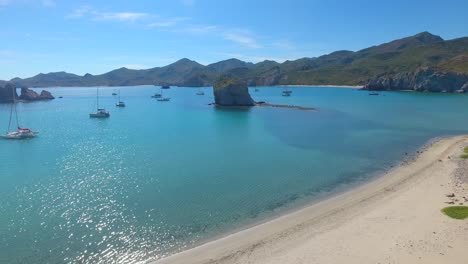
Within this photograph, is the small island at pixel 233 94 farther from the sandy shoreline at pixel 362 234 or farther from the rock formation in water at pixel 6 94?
→ the rock formation in water at pixel 6 94

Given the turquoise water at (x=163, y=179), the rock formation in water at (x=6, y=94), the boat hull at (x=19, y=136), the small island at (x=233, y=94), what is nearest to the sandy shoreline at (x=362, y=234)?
the turquoise water at (x=163, y=179)

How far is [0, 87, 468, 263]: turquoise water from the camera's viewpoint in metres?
26.8

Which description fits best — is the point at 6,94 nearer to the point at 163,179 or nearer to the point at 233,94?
the point at 233,94

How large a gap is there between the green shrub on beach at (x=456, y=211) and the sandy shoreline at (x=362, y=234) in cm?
70

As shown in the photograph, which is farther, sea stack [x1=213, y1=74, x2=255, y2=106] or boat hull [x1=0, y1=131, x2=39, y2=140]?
sea stack [x1=213, y1=74, x2=255, y2=106]

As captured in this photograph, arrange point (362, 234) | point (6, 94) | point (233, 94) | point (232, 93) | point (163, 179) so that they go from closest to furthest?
point (362, 234), point (163, 179), point (232, 93), point (233, 94), point (6, 94)

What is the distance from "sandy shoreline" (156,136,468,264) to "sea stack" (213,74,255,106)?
4228 inches

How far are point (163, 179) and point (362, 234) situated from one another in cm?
2488

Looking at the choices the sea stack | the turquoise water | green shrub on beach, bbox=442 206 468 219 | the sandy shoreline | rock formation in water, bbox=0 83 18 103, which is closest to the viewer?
the sandy shoreline

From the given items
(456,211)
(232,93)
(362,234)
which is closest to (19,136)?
(362,234)

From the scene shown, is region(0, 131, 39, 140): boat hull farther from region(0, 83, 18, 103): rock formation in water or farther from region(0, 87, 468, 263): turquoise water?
region(0, 83, 18, 103): rock formation in water

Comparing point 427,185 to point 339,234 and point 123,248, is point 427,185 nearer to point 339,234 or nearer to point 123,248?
point 339,234

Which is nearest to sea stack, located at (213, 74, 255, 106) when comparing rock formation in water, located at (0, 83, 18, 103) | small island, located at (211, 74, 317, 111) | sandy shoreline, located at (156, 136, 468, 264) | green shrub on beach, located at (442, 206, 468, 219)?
small island, located at (211, 74, 317, 111)

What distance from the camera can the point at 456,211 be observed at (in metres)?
28.2
